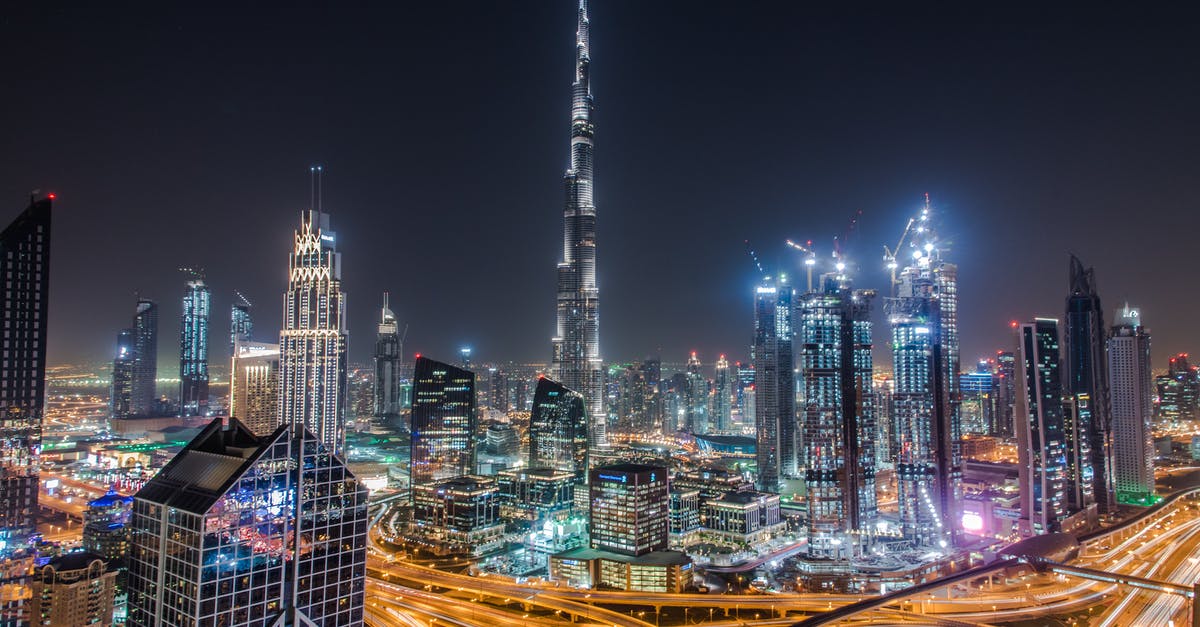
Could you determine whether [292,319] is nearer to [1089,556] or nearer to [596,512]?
[596,512]

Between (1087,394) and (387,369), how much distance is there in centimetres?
9032

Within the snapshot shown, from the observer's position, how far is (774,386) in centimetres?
7694

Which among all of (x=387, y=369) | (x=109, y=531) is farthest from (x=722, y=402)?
(x=109, y=531)

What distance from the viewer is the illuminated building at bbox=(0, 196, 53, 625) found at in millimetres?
32188

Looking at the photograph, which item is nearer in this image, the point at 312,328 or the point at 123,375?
the point at 312,328

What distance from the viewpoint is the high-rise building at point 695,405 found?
116562 mm

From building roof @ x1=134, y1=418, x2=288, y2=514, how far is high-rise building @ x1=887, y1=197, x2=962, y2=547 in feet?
157

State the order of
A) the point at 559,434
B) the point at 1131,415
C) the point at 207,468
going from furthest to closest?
1. the point at 559,434
2. the point at 1131,415
3. the point at 207,468

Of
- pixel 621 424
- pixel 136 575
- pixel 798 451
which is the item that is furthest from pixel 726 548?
pixel 621 424

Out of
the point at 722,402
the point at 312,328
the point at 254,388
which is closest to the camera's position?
the point at 312,328

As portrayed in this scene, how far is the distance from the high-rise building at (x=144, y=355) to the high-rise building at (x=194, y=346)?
196 inches

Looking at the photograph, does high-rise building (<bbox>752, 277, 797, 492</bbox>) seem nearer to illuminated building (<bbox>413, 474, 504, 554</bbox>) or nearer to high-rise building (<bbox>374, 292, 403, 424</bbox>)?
illuminated building (<bbox>413, 474, 504, 554</bbox>)

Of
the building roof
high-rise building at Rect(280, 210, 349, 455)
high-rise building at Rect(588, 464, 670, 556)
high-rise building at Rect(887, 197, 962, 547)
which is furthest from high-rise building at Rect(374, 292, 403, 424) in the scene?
the building roof

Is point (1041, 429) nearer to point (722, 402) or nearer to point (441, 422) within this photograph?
point (441, 422)
